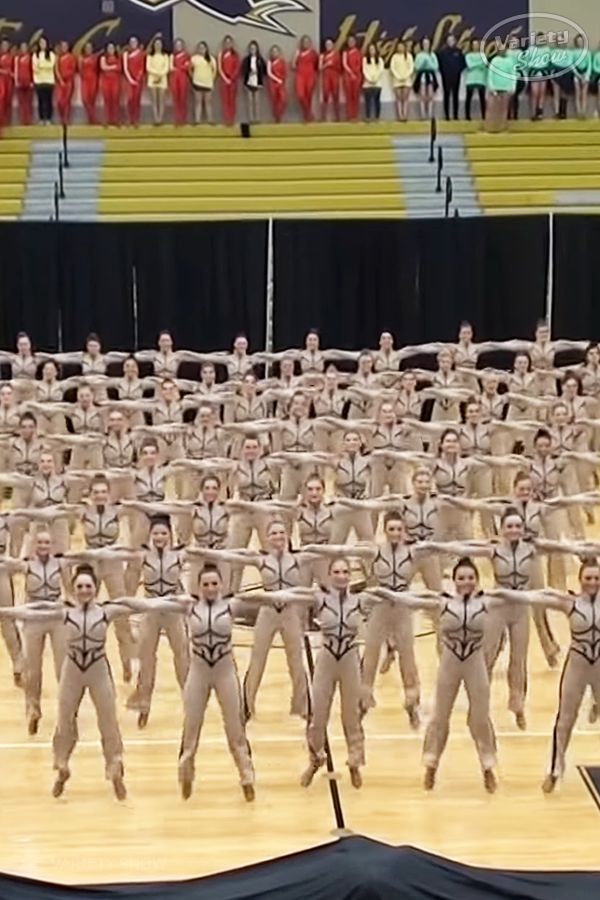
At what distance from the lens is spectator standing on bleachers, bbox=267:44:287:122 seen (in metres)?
24.2

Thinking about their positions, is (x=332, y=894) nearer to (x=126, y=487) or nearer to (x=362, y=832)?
→ (x=362, y=832)

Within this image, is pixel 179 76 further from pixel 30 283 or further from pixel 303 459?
pixel 303 459

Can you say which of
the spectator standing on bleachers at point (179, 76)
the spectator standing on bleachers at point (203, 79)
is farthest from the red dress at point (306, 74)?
the spectator standing on bleachers at point (179, 76)

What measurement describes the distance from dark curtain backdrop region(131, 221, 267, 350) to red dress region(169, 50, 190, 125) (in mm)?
4013

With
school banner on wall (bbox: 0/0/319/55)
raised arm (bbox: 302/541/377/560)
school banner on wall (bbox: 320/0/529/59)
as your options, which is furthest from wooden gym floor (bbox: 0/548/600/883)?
school banner on wall (bbox: 320/0/529/59)

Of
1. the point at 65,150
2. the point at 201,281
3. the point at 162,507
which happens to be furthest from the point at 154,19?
the point at 162,507

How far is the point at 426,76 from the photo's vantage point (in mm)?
24266

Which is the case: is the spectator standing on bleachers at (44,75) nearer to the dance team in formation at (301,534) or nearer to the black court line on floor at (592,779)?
the dance team in formation at (301,534)

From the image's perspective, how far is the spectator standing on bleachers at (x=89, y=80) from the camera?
2391cm

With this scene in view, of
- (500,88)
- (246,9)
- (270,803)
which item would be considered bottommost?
(270,803)

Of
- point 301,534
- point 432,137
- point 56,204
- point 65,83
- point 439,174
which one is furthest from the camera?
point 65,83

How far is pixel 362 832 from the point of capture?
30.3 ft

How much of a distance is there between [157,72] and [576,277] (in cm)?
766

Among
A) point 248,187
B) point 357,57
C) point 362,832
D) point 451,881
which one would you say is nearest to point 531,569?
point 362,832
